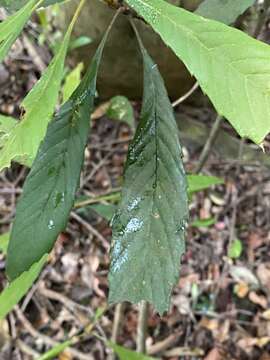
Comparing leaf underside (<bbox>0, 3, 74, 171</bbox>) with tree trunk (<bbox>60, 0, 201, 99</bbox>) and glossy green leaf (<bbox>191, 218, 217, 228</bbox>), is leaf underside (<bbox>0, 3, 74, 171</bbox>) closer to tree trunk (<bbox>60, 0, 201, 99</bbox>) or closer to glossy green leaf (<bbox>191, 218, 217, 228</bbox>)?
tree trunk (<bbox>60, 0, 201, 99</bbox>)

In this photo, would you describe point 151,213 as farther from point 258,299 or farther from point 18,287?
point 258,299

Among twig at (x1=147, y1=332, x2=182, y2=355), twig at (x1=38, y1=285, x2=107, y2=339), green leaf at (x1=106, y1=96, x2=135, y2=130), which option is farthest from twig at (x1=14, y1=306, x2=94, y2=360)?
green leaf at (x1=106, y1=96, x2=135, y2=130)

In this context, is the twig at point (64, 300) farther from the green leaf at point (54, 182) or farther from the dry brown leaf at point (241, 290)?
the green leaf at point (54, 182)


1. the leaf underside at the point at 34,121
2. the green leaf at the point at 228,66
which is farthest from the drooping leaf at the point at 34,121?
the green leaf at the point at 228,66

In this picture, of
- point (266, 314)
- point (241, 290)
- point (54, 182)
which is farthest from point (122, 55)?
point (54, 182)

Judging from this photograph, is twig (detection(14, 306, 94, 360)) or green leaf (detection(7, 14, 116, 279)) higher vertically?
green leaf (detection(7, 14, 116, 279))
